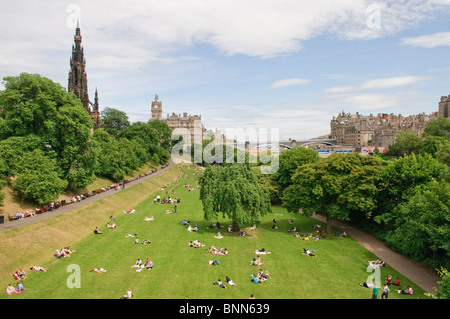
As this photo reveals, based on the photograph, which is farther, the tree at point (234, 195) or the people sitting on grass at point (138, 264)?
the tree at point (234, 195)

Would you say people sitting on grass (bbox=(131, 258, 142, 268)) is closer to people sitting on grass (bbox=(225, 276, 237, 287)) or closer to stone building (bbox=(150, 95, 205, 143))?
people sitting on grass (bbox=(225, 276, 237, 287))

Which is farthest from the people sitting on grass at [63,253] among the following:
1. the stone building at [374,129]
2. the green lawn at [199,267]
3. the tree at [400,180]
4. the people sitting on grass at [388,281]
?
the stone building at [374,129]

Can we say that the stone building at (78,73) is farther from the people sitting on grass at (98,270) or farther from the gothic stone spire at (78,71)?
the people sitting on grass at (98,270)

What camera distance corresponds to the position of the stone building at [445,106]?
464 ft

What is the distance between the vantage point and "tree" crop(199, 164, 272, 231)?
113 ft

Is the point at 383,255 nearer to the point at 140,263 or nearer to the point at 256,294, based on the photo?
the point at 256,294

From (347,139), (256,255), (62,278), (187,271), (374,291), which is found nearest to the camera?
(374,291)

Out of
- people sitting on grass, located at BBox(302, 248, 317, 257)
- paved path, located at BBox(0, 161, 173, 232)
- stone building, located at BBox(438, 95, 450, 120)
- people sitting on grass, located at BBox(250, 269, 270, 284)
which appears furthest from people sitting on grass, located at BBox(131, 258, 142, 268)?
stone building, located at BBox(438, 95, 450, 120)

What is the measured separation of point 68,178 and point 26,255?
18333 mm

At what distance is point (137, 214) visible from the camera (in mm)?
43781

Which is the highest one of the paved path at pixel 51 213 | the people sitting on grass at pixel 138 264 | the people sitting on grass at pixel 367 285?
the paved path at pixel 51 213

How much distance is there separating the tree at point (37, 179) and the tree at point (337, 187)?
2377 centimetres

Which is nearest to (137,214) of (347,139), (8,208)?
(8,208)

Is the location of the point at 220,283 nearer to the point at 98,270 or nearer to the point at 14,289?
the point at 98,270
